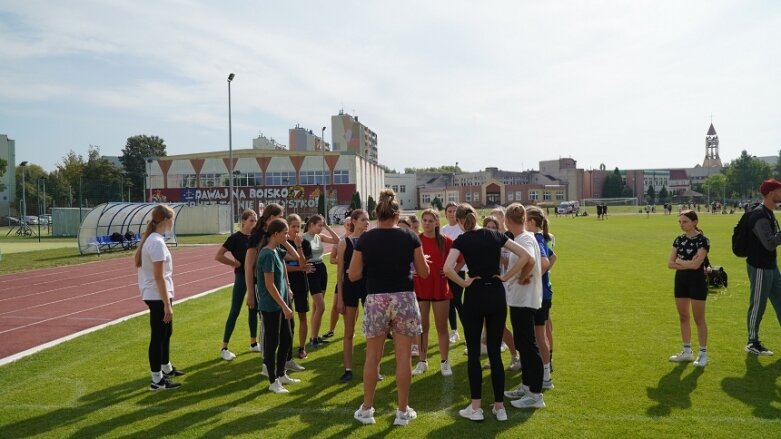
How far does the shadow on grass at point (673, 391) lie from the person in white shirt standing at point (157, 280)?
5034 mm

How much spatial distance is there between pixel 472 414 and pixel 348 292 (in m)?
2.13

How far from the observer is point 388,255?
15.3 ft

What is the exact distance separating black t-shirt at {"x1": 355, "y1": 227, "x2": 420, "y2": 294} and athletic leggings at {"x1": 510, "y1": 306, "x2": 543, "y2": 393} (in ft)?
4.19

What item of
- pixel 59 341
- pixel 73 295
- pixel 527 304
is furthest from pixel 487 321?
pixel 73 295

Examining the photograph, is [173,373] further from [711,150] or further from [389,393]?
[711,150]

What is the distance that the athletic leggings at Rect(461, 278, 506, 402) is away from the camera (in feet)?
15.9

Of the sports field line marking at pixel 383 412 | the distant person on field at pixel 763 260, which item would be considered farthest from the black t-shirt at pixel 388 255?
the distant person on field at pixel 763 260

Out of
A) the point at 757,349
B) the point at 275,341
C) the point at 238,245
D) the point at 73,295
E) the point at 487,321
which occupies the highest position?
the point at 238,245

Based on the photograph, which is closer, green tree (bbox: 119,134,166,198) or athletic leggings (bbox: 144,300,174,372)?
athletic leggings (bbox: 144,300,174,372)

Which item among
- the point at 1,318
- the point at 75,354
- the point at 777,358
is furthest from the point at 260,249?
the point at 1,318

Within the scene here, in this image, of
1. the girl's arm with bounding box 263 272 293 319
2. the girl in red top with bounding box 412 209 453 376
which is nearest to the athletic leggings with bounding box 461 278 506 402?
the girl in red top with bounding box 412 209 453 376

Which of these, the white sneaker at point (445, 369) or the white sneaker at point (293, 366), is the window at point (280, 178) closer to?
the white sneaker at point (293, 366)

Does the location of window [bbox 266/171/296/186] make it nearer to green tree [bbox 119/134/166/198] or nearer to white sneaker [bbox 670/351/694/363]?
green tree [bbox 119/134/166/198]

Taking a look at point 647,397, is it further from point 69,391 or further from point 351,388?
point 69,391
